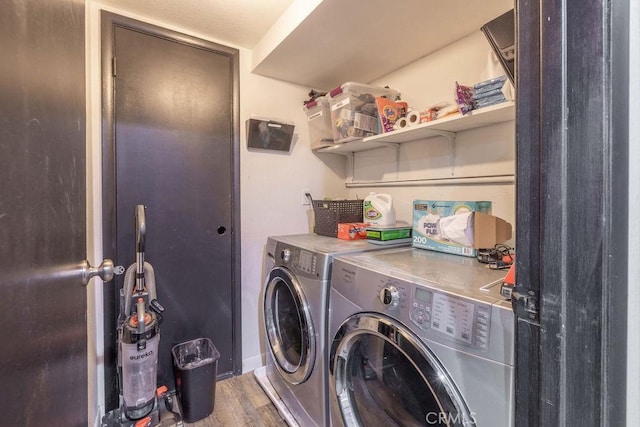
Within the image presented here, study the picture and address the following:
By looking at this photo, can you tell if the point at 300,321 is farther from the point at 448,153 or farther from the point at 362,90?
the point at 362,90

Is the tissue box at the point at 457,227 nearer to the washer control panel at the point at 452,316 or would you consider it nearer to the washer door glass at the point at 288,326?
the washer control panel at the point at 452,316

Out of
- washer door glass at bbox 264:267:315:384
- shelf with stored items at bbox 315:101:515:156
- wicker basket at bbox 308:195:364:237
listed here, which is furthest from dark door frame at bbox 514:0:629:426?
wicker basket at bbox 308:195:364:237

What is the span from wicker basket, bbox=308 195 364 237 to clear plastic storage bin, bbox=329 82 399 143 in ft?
1.38

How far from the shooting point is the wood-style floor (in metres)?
1.57

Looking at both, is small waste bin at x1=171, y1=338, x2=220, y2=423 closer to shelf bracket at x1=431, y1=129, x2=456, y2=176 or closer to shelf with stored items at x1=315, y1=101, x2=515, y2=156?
shelf with stored items at x1=315, y1=101, x2=515, y2=156

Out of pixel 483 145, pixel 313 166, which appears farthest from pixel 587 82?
pixel 313 166

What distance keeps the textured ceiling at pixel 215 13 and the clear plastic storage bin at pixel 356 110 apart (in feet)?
1.84

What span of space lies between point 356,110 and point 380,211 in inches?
25.7

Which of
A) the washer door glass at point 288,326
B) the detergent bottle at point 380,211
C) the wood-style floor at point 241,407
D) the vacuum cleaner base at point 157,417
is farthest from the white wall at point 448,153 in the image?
the vacuum cleaner base at point 157,417

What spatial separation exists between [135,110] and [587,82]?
6.32ft

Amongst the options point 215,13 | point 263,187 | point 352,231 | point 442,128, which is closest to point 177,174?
point 263,187

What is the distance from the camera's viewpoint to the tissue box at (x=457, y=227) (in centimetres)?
123

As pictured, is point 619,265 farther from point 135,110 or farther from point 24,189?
point 135,110

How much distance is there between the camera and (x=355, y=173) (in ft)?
7.78
